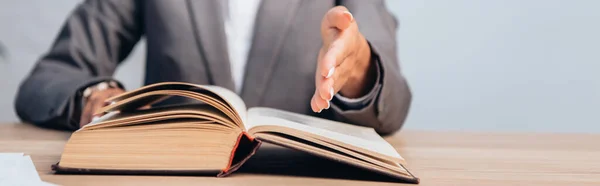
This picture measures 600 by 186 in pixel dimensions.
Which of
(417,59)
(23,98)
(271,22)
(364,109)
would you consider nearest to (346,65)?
(364,109)

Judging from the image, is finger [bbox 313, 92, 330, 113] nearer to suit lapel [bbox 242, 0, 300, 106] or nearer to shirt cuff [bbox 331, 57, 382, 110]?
shirt cuff [bbox 331, 57, 382, 110]

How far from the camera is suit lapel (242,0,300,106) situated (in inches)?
47.6

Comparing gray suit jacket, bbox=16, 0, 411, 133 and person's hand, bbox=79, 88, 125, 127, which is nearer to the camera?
person's hand, bbox=79, 88, 125, 127

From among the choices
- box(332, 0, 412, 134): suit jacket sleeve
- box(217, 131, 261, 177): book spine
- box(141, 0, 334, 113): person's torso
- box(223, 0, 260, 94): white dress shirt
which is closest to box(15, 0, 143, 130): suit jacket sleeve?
box(141, 0, 334, 113): person's torso

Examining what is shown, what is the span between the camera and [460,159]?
73 cm

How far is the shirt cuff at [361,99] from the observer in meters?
0.85

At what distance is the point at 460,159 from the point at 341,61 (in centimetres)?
19

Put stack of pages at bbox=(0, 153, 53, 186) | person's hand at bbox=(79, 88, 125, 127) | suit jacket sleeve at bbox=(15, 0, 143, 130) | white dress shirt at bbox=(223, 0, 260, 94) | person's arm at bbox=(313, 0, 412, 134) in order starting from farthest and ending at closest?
white dress shirt at bbox=(223, 0, 260, 94)
suit jacket sleeve at bbox=(15, 0, 143, 130)
person's hand at bbox=(79, 88, 125, 127)
person's arm at bbox=(313, 0, 412, 134)
stack of pages at bbox=(0, 153, 53, 186)

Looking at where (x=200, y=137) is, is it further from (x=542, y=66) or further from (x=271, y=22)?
(x=542, y=66)

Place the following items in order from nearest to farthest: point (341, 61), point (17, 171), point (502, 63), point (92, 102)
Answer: point (17, 171) < point (341, 61) < point (92, 102) < point (502, 63)

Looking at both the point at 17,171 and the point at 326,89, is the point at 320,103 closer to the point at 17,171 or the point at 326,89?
the point at 326,89

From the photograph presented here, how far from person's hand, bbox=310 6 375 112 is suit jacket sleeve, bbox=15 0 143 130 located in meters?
0.56

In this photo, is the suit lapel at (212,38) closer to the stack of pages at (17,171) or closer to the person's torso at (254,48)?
the person's torso at (254,48)

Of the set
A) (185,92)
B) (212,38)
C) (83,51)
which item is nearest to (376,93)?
(185,92)
